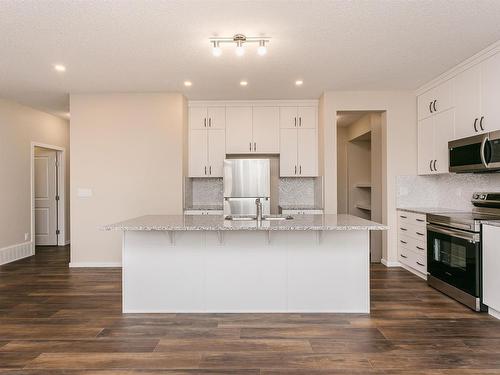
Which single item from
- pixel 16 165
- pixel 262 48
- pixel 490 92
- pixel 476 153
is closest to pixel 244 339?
pixel 262 48

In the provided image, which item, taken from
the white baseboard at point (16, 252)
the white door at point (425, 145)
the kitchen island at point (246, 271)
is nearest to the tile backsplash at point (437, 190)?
the white door at point (425, 145)

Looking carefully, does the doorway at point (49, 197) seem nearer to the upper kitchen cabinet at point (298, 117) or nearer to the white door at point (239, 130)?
the white door at point (239, 130)

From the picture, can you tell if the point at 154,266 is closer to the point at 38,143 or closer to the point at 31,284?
the point at 31,284

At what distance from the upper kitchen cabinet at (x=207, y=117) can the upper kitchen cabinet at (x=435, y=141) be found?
113 inches

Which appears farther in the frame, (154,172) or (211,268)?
(154,172)

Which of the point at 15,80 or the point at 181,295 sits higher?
the point at 15,80

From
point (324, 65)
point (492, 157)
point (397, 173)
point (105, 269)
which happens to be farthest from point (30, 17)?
point (397, 173)

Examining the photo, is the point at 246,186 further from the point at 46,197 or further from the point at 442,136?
the point at 46,197

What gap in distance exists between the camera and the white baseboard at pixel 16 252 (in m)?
5.69

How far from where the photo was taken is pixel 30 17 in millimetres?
2980

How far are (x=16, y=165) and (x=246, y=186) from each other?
3.76 metres

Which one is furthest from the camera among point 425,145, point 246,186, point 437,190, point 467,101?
point 246,186

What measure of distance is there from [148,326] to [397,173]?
3.92 m

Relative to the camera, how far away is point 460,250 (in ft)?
11.9
